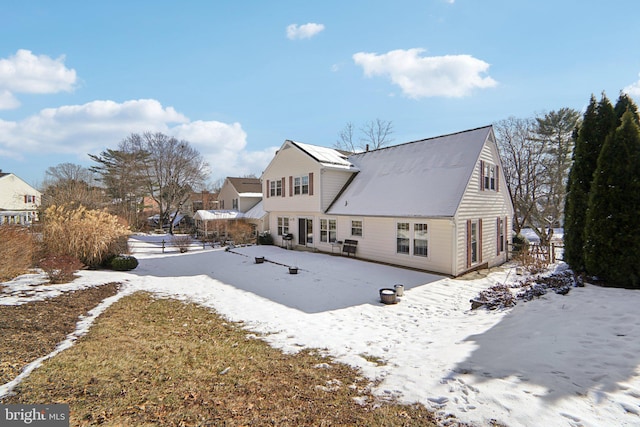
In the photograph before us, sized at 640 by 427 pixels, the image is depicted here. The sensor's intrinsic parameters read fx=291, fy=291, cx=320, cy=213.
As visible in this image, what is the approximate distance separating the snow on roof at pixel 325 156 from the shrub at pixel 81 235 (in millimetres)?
11276

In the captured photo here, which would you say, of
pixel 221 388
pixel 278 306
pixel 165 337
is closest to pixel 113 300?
pixel 165 337

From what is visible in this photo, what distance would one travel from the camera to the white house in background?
520 inches

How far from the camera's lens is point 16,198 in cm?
3931

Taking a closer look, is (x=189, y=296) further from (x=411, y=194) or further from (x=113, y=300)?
(x=411, y=194)

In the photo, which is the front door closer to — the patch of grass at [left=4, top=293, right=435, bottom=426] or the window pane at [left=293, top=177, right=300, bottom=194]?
the window pane at [left=293, top=177, right=300, bottom=194]

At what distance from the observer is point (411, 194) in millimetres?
14812

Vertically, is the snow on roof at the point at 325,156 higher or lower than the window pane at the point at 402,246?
higher

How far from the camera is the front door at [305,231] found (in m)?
19.8

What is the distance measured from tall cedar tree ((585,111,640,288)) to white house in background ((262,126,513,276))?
468 centimetres

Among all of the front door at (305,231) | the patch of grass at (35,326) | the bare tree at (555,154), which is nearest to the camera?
the patch of grass at (35,326)

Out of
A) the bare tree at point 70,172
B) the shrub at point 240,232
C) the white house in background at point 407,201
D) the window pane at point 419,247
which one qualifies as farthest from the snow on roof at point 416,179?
the bare tree at point 70,172

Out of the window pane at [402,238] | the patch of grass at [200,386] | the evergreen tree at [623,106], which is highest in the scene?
the evergreen tree at [623,106]

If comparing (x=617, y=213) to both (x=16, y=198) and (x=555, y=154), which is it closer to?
(x=555, y=154)

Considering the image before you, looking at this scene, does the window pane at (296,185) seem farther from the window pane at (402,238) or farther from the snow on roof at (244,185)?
the snow on roof at (244,185)
